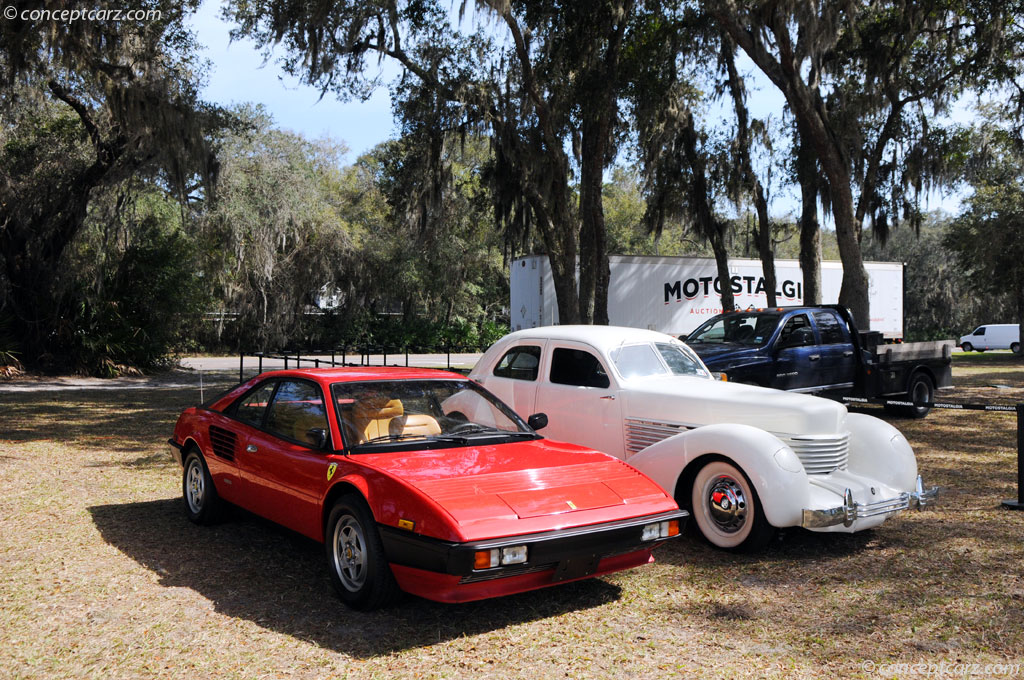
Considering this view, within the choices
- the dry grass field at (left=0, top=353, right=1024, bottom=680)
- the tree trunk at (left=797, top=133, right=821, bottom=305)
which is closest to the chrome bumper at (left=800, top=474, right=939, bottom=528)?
the dry grass field at (left=0, top=353, right=1024, bottom=680)

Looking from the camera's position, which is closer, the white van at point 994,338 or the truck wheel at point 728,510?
the truck wheel at point 728,510

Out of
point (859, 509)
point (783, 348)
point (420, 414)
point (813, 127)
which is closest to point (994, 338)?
point (813, 127)

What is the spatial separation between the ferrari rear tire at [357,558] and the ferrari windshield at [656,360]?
321 cm

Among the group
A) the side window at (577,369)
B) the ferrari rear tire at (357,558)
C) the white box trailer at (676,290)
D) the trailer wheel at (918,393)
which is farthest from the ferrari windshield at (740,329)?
the white box trailer at (676,290)

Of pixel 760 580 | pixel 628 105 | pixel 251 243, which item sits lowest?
pixel 760 580

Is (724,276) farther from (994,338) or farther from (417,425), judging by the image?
(994,338)

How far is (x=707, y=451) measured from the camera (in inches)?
236

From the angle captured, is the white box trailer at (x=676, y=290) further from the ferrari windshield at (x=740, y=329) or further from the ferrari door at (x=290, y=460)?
the ferrari door at (x=290, y=460)

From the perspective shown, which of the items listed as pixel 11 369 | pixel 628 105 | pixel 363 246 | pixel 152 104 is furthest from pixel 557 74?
pixel 363 246

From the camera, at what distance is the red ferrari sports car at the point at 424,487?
4.30m

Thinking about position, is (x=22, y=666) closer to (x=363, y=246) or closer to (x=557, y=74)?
(x=557, y=74)

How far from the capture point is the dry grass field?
410 cm

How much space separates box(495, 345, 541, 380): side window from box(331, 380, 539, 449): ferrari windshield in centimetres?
197

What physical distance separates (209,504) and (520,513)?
10.5 feet
